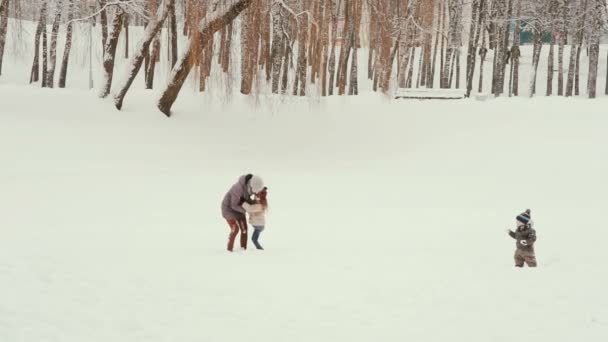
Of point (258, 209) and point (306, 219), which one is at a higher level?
point (258, 209)

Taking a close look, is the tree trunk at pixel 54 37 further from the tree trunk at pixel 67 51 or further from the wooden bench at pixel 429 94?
the wooden bench at pixel 429 94

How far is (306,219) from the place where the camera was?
45.6 ft

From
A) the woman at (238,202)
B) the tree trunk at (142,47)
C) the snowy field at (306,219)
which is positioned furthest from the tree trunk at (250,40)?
the woman at (238,202)

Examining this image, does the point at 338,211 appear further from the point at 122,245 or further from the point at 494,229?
the point at 122,245

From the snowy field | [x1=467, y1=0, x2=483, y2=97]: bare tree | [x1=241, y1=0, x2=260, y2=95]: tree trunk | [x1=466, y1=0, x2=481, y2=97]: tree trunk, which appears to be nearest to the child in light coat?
the snowy field

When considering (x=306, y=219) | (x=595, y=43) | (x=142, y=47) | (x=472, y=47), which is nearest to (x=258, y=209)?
(x=306, y=219)

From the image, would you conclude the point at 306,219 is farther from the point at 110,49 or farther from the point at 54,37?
the point at 54,37

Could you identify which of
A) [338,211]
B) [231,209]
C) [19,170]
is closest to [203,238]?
[231,209]

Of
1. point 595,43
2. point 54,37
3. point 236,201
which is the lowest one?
point 236,201

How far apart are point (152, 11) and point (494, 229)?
11601 mm

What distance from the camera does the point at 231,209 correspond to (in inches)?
403

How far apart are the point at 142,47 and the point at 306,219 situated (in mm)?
9180

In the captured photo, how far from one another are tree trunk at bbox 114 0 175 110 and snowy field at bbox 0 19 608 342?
673 mm

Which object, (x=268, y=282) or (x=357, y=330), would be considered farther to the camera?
(x=268, y=282)
